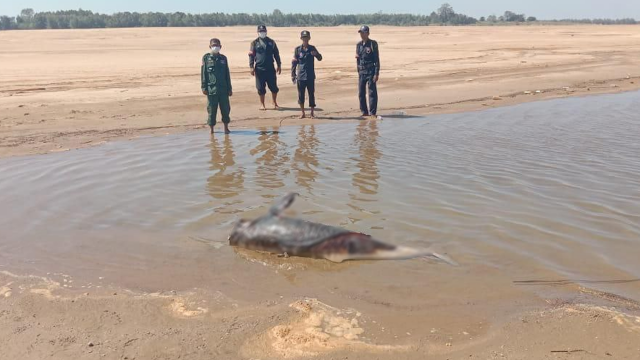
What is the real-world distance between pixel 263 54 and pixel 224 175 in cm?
516

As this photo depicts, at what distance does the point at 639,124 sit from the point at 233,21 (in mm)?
63118

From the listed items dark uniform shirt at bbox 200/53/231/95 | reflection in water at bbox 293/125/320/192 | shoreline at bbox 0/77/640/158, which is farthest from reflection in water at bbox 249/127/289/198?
shoreline at bbox 0/77/640/158

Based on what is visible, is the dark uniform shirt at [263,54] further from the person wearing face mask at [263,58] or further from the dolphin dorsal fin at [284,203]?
the dolphin dorsal fin at [284,203]

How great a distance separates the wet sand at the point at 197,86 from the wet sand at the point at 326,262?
2.53 m

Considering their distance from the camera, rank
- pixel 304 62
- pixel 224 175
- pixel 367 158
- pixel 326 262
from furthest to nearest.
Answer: pixel 304 62 → pixel 367 158 → pixel 224 175 → pixel 326 262

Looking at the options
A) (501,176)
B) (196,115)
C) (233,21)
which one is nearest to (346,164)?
(501,176)

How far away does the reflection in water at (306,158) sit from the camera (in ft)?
21.8

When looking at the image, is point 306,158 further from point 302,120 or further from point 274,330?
point 274,330

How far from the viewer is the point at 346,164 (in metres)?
7.43

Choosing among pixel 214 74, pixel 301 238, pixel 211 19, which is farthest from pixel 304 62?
pixel 211 19

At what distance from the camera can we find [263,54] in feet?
37.4

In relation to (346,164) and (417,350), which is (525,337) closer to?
(417,350)

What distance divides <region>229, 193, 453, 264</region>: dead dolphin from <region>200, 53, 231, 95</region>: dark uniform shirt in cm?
584

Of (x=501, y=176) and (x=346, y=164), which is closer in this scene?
(x=501, y=176)
